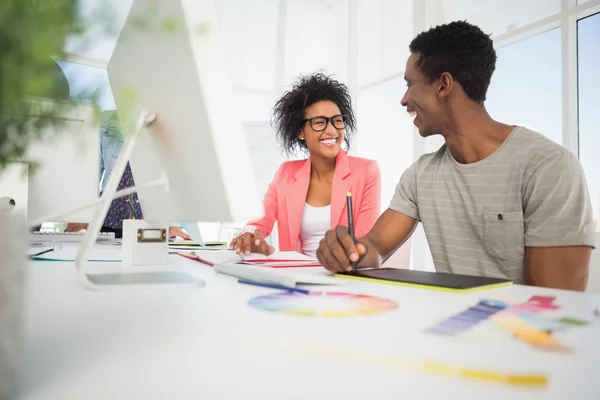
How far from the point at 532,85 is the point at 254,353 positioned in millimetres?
3653

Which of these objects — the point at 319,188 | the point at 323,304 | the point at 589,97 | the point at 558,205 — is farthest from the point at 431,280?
the point at 589,97

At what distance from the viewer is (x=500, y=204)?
1.23 m

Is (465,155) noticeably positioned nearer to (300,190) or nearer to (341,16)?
(300,190)

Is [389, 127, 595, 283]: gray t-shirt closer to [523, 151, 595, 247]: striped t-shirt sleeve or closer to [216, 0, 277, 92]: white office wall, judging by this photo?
[523, 151, 595, 247]: striped t-shirt sleeve

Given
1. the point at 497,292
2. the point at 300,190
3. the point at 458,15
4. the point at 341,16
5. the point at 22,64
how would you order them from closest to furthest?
the point at 22,64 → the point at 497,292 → the point at 300,190 → the point at 458,15 → the point at 341,16

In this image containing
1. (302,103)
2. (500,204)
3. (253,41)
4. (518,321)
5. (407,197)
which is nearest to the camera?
(518,321)

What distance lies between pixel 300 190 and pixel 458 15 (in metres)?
2.83

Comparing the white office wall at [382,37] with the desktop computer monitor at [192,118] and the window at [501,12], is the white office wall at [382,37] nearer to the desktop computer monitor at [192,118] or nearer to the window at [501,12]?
the window at [501,12]

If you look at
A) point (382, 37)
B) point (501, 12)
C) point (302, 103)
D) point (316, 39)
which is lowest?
point (302, 103)

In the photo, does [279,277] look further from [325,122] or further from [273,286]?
[325,122]

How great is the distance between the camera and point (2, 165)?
0.88 feet

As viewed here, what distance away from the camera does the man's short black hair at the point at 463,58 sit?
1.42m

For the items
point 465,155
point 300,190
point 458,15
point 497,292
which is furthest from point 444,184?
point 458,15

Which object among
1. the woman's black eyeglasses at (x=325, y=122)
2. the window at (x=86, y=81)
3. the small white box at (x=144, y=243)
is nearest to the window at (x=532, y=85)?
the woman's black eyeglasses at (x=325, y=122)
